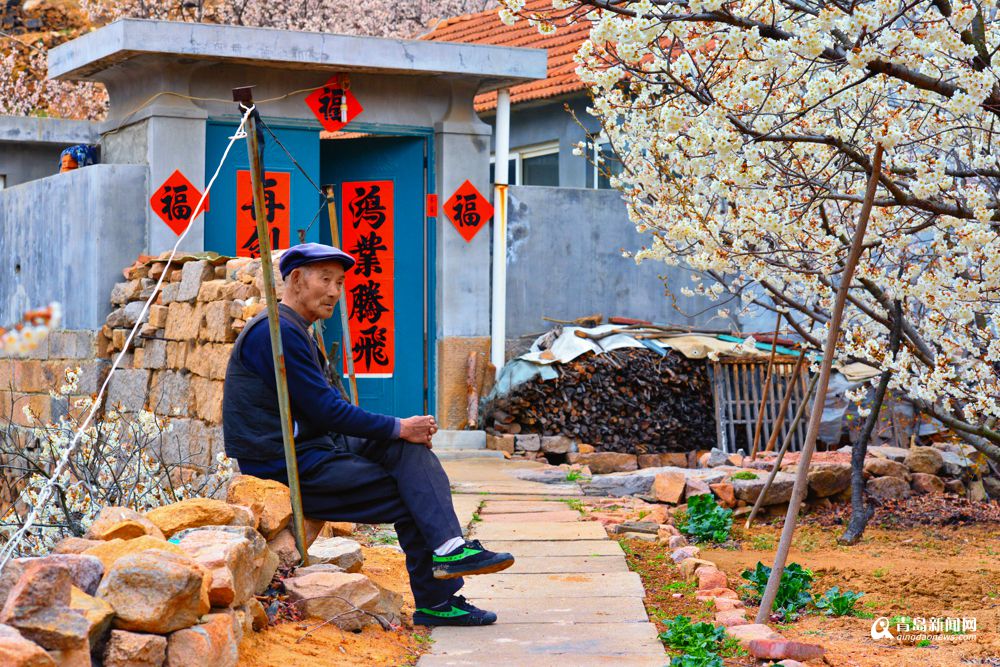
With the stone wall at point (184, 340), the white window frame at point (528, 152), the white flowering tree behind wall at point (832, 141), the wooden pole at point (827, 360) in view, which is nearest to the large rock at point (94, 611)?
the wooden pole at point (827, 360)

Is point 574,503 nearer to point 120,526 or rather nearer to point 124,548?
point 120,526

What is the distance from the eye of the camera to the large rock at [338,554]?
5.08 meters

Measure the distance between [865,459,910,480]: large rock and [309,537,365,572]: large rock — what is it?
5177 millimetres

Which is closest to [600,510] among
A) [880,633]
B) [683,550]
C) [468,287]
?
[683,550]

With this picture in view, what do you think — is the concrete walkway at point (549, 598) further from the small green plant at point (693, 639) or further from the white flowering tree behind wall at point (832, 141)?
the white flowering tree behind wall at point (832, 141)

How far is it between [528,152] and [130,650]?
1361cm

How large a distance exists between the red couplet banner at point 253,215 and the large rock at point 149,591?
25.1 ft

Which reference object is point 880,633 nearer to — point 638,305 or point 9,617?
point 9,617

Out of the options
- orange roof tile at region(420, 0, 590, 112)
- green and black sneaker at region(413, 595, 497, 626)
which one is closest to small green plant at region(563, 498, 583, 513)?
green and black sneaker at region(413, 595, 497, 626)

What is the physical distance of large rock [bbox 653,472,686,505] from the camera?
8797mm

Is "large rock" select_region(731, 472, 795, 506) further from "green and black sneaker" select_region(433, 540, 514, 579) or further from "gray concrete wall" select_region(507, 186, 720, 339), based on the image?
"green and black sneaker" select_region(433, 540, 514, 579)

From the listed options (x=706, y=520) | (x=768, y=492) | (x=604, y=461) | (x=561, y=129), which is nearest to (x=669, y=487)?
(x=768, y=492)

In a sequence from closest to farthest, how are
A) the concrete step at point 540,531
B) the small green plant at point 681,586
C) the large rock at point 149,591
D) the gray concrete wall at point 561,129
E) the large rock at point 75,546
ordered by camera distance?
the large rock at point 149,591 → the large rock at point 75,546 → the small green plant at point 681,586 → the concrete step at point 540,531 → the gray concrete wall at point 561,129

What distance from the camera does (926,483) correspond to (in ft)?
30.4
